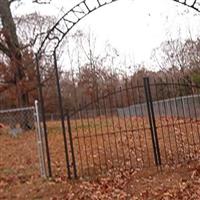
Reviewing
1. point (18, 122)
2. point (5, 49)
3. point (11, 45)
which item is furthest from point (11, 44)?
point (18, 122)

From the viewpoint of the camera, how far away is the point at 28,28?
87.6 feet

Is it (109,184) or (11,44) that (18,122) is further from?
(109,184)

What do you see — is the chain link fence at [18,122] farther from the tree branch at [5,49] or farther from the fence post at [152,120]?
the fence post at [152,120]

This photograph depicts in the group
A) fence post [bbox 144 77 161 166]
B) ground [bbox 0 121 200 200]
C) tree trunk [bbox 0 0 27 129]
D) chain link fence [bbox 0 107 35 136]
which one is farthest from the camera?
tree trunk [bbox 0 0 27 129]

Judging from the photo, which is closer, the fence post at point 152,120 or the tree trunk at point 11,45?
the fence post at point 152,120

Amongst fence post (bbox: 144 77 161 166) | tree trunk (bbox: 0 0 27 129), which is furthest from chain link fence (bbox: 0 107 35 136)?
fence post (bbox: 144 77 161 166)

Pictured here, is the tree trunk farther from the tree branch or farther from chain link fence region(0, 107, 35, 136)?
chain link fence region(0, 107, 35, 136)

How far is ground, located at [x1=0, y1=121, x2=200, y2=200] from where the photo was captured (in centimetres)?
761

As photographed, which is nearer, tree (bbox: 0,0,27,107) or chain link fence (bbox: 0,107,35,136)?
chain link fence (bbox: 0,107,35,136)

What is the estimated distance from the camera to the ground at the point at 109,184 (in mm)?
7609

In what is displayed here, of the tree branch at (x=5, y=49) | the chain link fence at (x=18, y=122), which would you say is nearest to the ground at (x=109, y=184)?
the chain link fence at (x=18, y=122)

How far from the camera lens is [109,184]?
338 inches

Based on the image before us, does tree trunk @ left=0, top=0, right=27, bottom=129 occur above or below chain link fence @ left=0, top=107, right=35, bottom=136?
above

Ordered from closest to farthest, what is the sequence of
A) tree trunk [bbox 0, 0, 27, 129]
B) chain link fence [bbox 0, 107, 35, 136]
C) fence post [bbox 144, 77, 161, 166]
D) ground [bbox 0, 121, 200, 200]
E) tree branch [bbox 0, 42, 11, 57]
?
1. ground [bbox 0, 121, 200, 200]
2. fence post [bbox 144, 77, 161, 166]
3. chain link fence [bbox 0, 107, 35, 136]
4. tree trunk [bbox 0, 0, 27, 129]
5. tree branch [bbox 0, 42, 11, 57]
